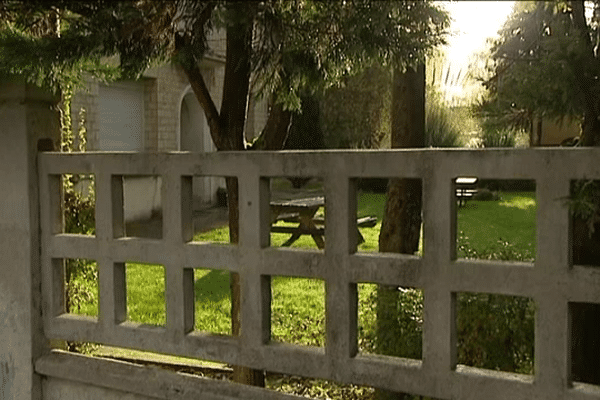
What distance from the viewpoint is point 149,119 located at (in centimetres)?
1602

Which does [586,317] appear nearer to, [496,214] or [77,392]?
[77,392]

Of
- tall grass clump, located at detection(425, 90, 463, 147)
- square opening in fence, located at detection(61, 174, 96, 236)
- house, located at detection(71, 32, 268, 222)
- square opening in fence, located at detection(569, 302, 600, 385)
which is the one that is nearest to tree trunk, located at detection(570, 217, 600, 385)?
square opening in fence, located at detection(569, 302, 600, 385)

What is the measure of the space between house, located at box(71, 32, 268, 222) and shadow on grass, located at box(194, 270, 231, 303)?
4.77m

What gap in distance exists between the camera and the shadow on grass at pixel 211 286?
330 inches

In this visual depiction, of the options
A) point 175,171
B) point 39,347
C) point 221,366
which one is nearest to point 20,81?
point 175,171

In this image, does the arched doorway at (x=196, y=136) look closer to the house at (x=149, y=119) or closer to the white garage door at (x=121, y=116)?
the house at (x=149, y=119)

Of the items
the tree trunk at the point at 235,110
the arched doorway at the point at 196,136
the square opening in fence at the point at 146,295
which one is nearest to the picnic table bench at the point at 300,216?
the square opening in fence at the point at 146,295

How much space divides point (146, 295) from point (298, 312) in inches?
77.7

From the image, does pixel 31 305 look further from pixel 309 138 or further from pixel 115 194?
pixel 309 138

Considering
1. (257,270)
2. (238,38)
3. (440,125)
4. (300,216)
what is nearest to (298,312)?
(300,216)

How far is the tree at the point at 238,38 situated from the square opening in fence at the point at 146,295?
10.6ft

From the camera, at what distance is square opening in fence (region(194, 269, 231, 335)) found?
6.96 m

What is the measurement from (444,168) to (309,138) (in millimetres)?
20238

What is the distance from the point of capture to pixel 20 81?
11.1 feet
